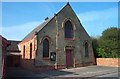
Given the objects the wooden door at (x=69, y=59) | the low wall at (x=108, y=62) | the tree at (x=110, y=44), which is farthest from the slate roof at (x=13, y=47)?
the low wall at (x=108, y=62)

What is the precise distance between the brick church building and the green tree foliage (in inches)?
87.3

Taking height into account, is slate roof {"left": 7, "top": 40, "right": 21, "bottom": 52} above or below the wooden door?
above

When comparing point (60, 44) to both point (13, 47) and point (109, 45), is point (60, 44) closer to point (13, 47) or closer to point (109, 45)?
point (109, 45)

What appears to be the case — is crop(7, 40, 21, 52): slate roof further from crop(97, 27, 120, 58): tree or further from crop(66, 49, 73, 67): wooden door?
crop(97, 27, 120, 58): tree

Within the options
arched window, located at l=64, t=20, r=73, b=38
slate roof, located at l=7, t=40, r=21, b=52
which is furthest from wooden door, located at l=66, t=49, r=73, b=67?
slate roof, located at l=7, t=40, r=21, b=52

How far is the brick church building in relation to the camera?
100ft

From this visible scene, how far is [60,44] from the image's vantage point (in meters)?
32.5

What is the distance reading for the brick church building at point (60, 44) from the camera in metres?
30.6

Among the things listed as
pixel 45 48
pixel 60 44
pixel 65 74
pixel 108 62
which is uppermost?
pixel 60 44

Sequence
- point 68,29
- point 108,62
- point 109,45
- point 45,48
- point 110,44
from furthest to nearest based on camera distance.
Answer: point 109,45 < point 110,44 < point 108,62 < point 68,29 < point 45,48

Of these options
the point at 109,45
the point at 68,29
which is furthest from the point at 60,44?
the point at 109,45

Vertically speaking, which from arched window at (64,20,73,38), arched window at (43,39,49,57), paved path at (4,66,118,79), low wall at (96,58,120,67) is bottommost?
paved path at (4,66,118,79)

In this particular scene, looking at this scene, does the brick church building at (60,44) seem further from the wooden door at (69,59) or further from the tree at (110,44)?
the tree at (110,44)

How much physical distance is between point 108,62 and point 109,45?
11.1 feet
